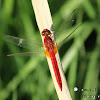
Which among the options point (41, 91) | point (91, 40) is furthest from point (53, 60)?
point (91, 40)

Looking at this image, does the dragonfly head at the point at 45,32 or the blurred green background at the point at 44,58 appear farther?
the blurred green background at the point at 44,58

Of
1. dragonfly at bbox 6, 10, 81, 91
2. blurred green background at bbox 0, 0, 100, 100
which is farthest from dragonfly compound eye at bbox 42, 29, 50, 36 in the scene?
blurred green background at bbox 0, 0, 100, 100

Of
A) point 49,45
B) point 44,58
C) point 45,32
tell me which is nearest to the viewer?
point 45,32

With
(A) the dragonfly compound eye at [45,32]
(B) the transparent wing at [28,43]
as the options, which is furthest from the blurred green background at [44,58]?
(A) the dragonfly compound eye at [45,32]

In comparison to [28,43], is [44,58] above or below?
below

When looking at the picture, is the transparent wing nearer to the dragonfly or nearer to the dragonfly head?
the dragonfly

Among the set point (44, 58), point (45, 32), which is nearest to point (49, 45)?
point (45, 32)

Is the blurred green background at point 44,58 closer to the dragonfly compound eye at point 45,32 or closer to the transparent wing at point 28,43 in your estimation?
the transparent wing at point 28,43

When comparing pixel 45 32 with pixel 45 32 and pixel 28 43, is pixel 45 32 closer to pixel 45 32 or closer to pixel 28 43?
pixel 45 32

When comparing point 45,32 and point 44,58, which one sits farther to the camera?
point 44,58

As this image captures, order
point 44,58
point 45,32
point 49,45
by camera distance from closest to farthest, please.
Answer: point 45,32, point 49,45, point 44,58
